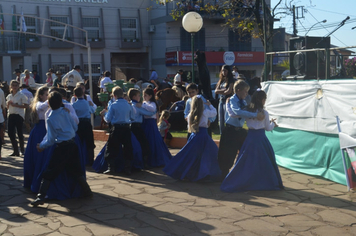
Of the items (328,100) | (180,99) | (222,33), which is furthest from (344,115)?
(222,33)

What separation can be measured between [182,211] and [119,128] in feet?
9.33

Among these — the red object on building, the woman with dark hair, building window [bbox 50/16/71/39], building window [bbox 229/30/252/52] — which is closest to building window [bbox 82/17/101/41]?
building window [bbox 50/16/71/39]

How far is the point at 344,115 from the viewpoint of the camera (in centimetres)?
756

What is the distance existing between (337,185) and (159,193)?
2917 millimetres

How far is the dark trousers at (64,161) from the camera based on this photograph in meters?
6.57

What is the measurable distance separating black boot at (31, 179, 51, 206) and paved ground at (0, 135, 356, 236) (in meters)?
0.10

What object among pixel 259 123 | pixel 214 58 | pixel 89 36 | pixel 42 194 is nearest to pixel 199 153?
pixel 259 123

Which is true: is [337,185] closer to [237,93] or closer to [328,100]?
[328,100]

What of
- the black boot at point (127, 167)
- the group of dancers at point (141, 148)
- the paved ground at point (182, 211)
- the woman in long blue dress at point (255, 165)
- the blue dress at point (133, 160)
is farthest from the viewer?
the blue dress at point (133, 160)

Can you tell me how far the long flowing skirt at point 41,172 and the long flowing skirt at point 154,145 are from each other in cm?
231

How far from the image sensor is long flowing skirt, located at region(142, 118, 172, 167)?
9406 millimetres

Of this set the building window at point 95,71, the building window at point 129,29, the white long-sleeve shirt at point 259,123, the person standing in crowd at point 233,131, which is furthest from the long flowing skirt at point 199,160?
the building window at point 129,29

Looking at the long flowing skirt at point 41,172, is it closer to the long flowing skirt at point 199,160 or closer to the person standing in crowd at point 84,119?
the person standing in crowd at point 84,119

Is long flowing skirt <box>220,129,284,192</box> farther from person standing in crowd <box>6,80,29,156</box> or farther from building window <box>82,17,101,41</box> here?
building window <box>82,17,101,41</box>
